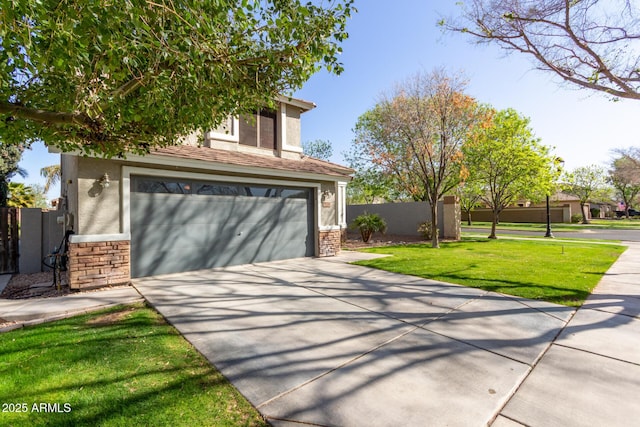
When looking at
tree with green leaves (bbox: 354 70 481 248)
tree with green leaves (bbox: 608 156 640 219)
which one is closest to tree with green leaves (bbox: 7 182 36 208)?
tree with green leaves (bbox: 354 70 481 248)

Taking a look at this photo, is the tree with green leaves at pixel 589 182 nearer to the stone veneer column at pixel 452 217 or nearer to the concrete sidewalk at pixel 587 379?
the stone veneer column at pixel 452 217

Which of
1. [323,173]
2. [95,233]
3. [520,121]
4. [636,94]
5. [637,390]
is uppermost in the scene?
[520,121]

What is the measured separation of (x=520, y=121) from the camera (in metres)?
15.6

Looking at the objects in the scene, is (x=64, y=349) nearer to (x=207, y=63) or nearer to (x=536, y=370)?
(x=207, y=63)

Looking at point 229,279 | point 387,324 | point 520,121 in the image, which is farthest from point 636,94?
point 229,279

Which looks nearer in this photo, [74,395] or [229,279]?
[74,395]

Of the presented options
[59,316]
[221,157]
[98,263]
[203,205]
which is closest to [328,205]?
[221,157]

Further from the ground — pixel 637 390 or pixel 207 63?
pixel 207 63

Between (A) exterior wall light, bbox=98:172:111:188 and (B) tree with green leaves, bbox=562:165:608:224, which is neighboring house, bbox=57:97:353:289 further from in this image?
(B) tree with green leaves, bbox=562:165:608:224

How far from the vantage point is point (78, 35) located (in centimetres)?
257

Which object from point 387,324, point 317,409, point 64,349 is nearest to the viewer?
point 317,409

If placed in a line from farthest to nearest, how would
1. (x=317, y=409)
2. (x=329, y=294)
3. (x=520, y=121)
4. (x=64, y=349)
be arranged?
1. (x=520, y=121)
2. (x=329, y=294)
3. (x=64, y=349)
4. (x=317, y=409)

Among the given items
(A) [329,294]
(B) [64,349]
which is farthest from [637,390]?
(B) [64,349]

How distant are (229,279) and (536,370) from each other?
231 inches
